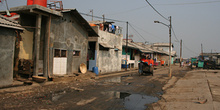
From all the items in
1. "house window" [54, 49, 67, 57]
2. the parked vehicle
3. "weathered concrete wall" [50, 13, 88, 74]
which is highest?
"weathered concrete wall" [50, 13, 88, 74]

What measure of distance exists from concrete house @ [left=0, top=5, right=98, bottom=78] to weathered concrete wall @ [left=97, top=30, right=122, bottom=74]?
16.7 feet

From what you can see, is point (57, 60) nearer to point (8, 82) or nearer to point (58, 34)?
point (58, 34)

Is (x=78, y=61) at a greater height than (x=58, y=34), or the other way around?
(x=58, y=34)

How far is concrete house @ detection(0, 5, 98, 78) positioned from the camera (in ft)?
42.1

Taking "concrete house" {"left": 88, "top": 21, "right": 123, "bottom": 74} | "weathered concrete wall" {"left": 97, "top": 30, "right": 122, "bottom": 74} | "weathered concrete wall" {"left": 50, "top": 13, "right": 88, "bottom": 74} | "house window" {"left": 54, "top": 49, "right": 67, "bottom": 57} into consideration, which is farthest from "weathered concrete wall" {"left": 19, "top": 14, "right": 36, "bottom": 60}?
"weathered concrete wall" {"left": 97, "top": 30, "right": 122, "bottom": 74}

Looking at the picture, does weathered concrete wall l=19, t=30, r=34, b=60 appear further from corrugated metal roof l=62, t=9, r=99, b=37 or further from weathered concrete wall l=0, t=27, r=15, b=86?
corrugated metal roof l=62, t=9, r=99, b=37

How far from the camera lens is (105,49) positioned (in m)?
23.9

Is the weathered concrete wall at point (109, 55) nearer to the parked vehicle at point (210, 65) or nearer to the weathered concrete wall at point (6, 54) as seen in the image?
the weathered concrete wall at point (6, 54)

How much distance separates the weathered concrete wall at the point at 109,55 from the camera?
23062 mm

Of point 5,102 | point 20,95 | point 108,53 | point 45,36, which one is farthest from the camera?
point 108,53

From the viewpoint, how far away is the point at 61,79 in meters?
14.1

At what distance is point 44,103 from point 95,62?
46.3 feet

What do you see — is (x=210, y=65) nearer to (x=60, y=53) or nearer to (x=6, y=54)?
(x=60, y=53)

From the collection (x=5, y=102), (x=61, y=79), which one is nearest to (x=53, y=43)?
(x=61, y=79)
